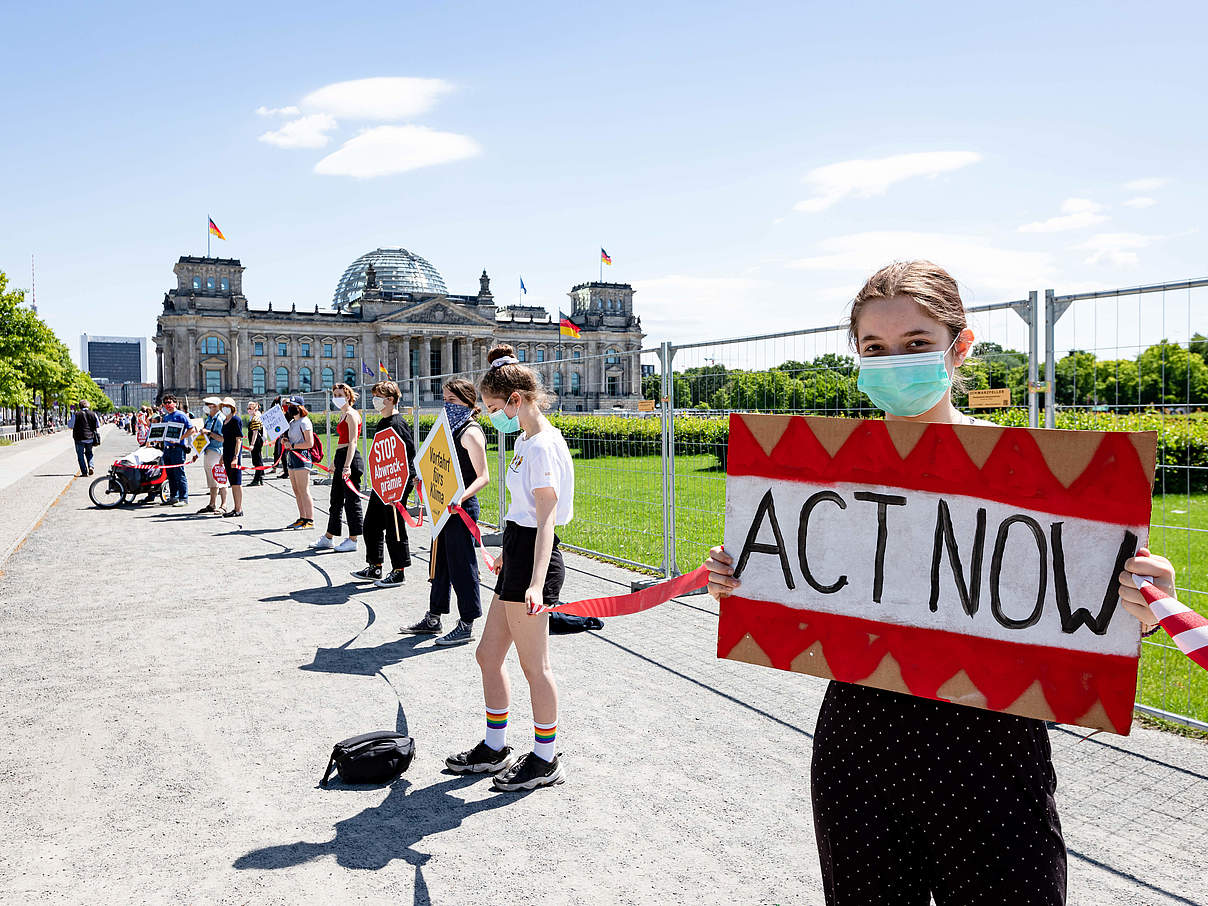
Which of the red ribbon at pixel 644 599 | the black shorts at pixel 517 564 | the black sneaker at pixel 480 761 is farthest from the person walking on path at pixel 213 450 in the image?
the red ribbon at pixel 644 599

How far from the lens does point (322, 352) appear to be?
10281 cm

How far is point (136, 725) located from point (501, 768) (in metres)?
2.42

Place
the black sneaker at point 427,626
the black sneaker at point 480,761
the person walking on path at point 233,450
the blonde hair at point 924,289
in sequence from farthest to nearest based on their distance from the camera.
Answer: the person walking on path at point 233,450, the black sneaker at point 427,626, the black sneaker at point 480,761, the blonde hair at point 924,289

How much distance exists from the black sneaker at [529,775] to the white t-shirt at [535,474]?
1.18m

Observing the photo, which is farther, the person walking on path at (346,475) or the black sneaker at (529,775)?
the person walking on path at (346,475)

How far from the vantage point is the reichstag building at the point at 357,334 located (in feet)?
316

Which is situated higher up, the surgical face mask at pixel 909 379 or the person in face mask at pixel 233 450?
the surgical face mask at pixel 909 379

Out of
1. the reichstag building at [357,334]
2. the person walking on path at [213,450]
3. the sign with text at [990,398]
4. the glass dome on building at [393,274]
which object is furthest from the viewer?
the glass dome on building at [393,274]

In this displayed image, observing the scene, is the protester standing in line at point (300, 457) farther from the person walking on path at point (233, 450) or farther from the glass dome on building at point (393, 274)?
the glass dome on building at point (393, 274)

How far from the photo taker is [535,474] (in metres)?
4.24

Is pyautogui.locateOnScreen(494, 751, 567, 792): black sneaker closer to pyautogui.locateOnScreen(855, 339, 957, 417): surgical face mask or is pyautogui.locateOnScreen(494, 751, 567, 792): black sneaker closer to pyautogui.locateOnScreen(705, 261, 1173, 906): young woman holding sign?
pyautogui.locateOnScreen(705, 261, 1173, 906): young woman holding sign

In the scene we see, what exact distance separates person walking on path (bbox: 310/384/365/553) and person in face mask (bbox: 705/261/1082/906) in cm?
895

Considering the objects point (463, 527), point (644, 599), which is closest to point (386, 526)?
point (463, 527)

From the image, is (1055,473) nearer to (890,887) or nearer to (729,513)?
(729,513)
